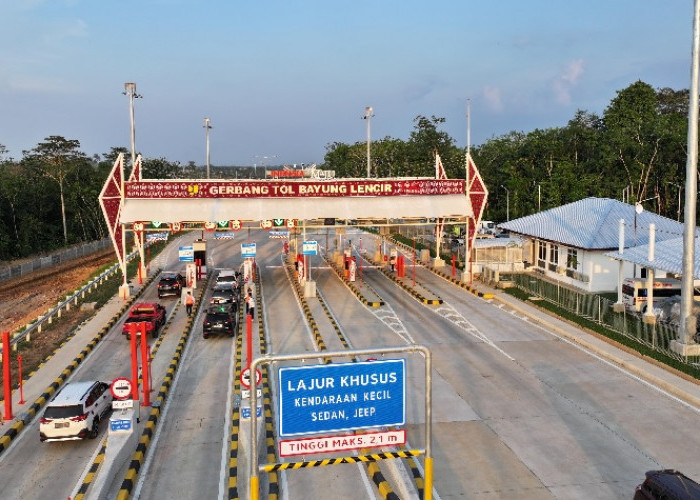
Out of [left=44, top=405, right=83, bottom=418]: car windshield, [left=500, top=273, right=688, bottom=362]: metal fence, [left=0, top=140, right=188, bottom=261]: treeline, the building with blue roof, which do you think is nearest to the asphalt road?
[left=44, top=405, right=83, bottom=418]: car windshield

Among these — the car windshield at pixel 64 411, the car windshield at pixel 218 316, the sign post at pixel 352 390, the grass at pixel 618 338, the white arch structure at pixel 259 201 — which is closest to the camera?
the sign post at pixel 352 390

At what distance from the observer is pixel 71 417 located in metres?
17.7

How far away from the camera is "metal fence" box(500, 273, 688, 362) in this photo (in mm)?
27334

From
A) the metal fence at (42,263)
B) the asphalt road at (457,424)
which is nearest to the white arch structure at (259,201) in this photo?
the asphalt road at (457,424)

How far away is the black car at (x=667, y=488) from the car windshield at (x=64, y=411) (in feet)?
46.7

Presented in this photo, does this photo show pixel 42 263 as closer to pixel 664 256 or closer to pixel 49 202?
pixel 49 202

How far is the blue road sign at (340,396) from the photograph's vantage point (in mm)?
11117

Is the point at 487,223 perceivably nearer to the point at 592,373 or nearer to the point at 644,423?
the point at 592,373

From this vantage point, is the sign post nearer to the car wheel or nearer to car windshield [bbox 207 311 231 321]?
the car wheel

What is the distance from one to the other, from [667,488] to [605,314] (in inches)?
832

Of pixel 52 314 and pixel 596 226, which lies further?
pixel 596 226

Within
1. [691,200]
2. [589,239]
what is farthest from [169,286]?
[691,200]

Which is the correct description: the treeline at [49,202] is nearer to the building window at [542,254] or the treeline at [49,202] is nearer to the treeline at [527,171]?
the treeline at [527,171]

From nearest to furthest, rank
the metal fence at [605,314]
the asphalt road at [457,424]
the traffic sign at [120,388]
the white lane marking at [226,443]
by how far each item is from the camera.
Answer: the white lane marking at [226,443]
the asphalt road at [457,424]
the traffic sign at [120,388]
the metal fence at [605,314]
